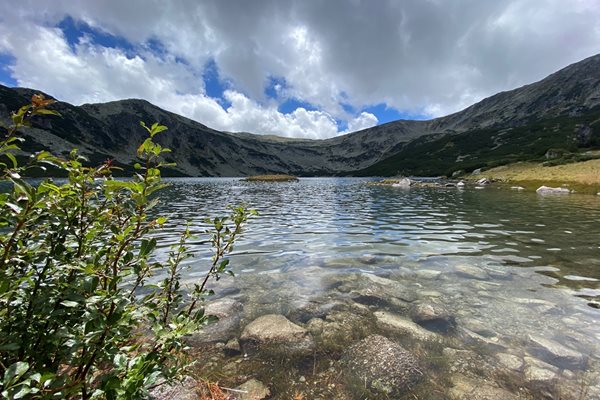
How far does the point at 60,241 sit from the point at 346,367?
5287 millimetres

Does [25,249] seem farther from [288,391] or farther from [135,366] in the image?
[288,391]

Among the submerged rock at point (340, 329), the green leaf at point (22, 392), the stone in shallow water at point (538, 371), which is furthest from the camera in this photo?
the submerged rock at point (340, 329)

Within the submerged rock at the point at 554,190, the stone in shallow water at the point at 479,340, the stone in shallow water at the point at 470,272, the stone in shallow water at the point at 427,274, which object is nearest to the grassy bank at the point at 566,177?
the submerged rock at the point at 554,190

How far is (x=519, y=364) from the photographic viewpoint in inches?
237

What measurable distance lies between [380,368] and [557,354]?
3.85m

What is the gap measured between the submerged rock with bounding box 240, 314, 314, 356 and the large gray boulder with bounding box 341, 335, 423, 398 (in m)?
1.00

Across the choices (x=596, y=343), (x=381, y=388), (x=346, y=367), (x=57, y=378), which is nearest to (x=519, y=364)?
(x=596, y=343)

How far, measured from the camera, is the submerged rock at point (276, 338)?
661cm

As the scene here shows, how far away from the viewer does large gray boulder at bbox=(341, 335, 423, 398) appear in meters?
5.34

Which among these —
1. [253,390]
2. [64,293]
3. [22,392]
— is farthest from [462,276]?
[22,392]

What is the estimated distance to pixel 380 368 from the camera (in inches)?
226

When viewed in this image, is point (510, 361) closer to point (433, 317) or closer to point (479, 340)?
point (479, 340)

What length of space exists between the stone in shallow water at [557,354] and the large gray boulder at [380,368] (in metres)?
2.78

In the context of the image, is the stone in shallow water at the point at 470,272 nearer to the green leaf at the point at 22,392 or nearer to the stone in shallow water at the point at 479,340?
the stone in shallow water at the point at 479,340
